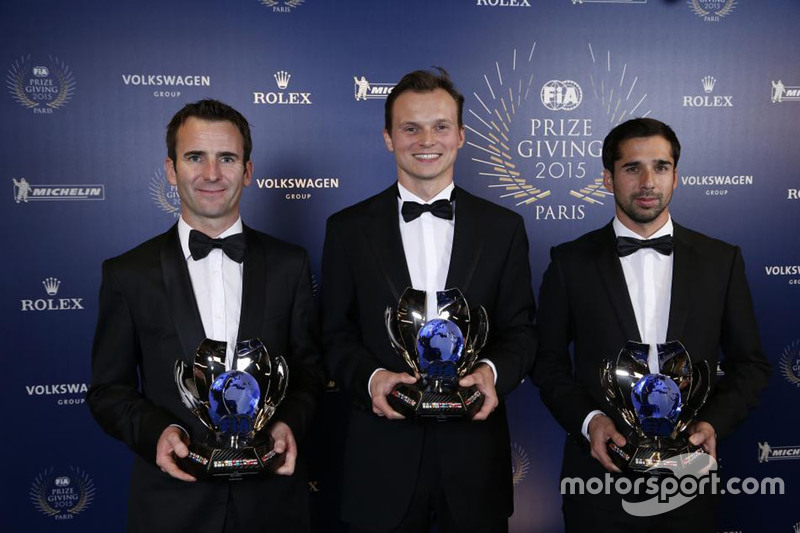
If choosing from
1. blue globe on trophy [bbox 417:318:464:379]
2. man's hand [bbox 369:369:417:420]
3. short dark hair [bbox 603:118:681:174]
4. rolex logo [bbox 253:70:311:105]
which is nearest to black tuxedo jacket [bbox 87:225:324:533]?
man's hand [bbox 369:369:417:420]

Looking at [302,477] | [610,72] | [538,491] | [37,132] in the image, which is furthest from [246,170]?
[538,491]

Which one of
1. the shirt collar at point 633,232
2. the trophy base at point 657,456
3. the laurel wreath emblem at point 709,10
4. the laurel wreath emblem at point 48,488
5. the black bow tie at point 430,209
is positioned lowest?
the laurel wreath emblem at point 48,488

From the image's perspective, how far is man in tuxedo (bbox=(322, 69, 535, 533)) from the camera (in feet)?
7.35

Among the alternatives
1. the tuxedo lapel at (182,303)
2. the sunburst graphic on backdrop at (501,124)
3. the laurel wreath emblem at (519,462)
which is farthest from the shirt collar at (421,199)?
the laurel wreath emblem at (519,462)

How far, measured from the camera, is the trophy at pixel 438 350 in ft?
6.48

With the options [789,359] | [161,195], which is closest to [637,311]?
[789,359]

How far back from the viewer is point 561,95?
3600 mm

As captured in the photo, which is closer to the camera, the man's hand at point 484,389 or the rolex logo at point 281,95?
the man's hand at point 484,389

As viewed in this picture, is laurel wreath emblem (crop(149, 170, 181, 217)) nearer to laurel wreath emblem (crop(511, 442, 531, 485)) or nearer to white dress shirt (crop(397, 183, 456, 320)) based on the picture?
white dress shirt (crop(397, 183, 456, 320))

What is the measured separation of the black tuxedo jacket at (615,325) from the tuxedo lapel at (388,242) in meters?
0.55

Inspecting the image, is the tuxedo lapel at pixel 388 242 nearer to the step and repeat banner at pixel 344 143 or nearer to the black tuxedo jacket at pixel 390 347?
the black tuxedo jacket at pixel 390 347

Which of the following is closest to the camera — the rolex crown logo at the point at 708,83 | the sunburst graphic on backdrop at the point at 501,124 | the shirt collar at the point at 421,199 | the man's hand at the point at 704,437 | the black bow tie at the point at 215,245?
the man's hand at the point at 704,437

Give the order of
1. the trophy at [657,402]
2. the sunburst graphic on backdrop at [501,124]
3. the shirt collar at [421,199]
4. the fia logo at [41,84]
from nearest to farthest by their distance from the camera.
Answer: the trophy at [657,402] → the shirt collar at [421,199] → the fia logo at [41,84] → the sunburst graphic on backdrop at [501,124]

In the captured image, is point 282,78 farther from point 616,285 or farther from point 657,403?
point 657,403
